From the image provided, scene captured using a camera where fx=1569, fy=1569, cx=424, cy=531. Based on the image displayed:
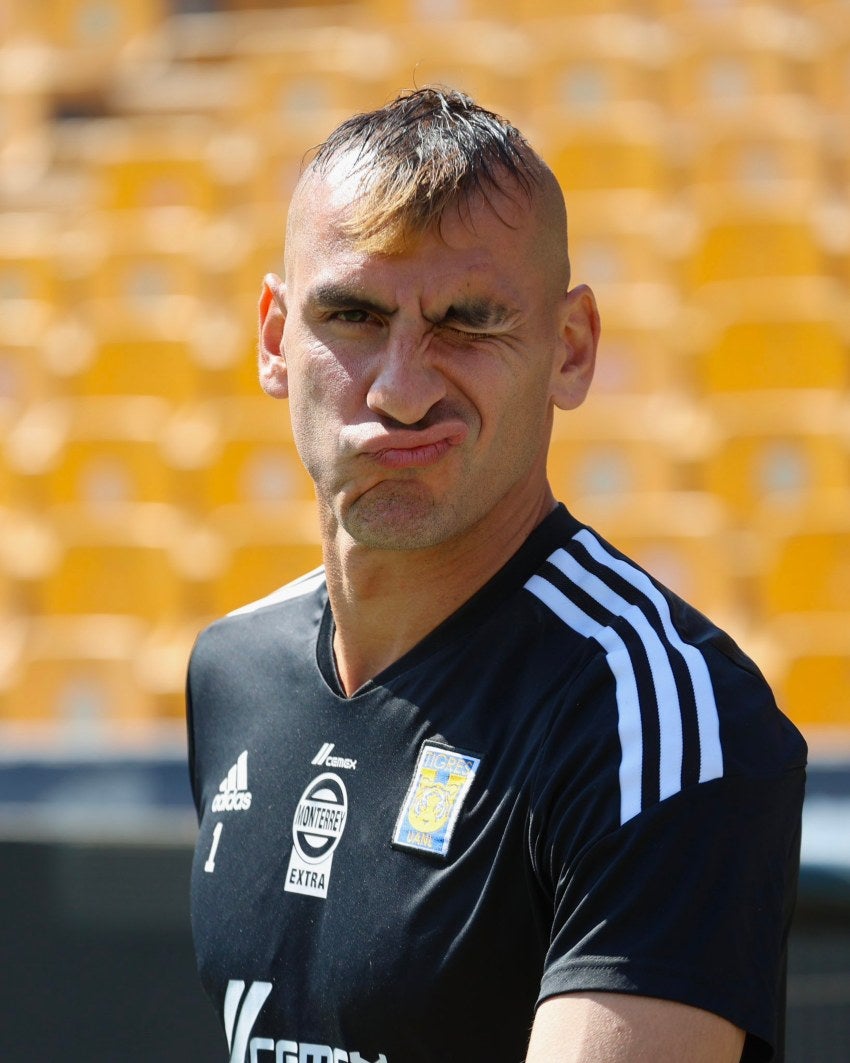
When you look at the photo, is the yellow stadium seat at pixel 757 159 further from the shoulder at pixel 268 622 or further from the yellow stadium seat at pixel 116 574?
the shoulder at pixel 268 622

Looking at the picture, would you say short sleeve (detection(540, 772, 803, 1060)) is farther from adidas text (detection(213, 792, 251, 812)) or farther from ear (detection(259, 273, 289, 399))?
ear (detection(259, 273, 289, 399))

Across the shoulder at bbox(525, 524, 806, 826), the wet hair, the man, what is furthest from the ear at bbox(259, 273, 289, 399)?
Answer: the shoulder at bbox(525, 524, 806, 826)

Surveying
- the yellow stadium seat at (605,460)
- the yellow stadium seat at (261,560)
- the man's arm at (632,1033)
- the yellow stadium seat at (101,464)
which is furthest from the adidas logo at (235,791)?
the yellow stadium seat at (101,464)

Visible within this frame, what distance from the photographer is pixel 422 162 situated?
1.29m

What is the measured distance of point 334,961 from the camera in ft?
4.15

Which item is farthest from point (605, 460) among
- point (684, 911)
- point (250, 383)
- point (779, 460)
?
point (684, 911)

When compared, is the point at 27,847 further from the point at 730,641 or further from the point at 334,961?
the point at 730,641

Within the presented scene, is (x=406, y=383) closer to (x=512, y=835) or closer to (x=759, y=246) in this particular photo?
(x=512, y=835)

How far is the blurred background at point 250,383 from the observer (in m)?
2.70

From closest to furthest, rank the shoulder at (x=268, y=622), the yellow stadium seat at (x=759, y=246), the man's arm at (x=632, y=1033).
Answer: the man's arm at (x=632, y=1033) < the shoulder at (x=268, y=622) < the yellow stadium seat at (x=759, y=246)

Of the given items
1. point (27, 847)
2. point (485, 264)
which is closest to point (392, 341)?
point (485, 264)

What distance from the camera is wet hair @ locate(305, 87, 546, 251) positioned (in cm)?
126

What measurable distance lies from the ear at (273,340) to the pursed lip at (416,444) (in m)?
0.18

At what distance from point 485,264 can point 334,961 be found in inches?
22.7
